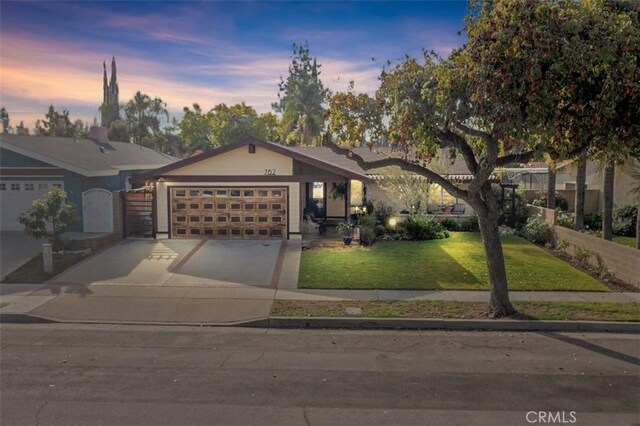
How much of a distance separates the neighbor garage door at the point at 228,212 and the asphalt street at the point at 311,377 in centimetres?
1008

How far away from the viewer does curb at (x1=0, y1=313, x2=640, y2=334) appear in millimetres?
10930

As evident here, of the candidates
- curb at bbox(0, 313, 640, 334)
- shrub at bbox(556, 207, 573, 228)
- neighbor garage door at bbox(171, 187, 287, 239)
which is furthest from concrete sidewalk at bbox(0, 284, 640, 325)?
shrub at bbox(556, 207, 573, 228)

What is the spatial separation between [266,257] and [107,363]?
30.1 feet

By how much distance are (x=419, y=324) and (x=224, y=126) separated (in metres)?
51.6

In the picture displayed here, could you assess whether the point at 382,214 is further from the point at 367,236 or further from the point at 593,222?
the point at 593,222

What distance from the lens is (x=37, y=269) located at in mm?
15984

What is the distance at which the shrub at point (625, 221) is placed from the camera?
878 inches

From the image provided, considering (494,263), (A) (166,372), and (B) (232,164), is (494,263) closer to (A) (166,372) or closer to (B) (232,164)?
(A) (166,372)

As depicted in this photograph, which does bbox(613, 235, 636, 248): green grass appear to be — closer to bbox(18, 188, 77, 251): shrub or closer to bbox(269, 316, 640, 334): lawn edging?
bbox(269, 316, 640, 334): lawn edging

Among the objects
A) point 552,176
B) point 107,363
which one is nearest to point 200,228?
point 107,363

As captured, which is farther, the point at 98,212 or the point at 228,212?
the point at 228,212

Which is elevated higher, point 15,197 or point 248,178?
point 248,178

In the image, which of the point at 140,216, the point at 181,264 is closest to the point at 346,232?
the point at 181,264

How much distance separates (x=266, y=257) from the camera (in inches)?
697
